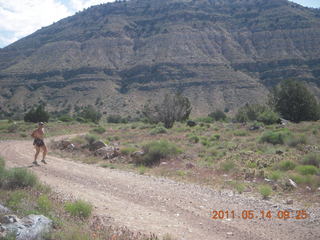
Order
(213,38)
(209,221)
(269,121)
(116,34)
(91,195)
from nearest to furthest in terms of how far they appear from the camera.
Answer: (209,221) < (91,195) < (269,121) < (213,38) < (116,34)

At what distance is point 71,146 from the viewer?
18.1m

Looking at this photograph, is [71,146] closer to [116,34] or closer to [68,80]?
[68,80]

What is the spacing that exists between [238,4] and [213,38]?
48.3 meters

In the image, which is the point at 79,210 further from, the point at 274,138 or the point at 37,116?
the point at 37,116

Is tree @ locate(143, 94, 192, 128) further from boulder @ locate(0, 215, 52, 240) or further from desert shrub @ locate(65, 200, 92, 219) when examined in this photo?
boulder @ locate(0, 215, 52, 240)

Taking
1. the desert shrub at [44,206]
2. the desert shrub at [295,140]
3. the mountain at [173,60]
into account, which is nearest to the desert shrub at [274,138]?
the desert shrub at [295,140]

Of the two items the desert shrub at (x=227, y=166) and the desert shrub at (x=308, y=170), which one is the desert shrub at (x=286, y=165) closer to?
the desert shrub at (x=308, y=170)

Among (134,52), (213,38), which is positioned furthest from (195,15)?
(134,52)

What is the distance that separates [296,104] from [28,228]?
41170 millimetres

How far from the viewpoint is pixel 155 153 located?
13.6 m
